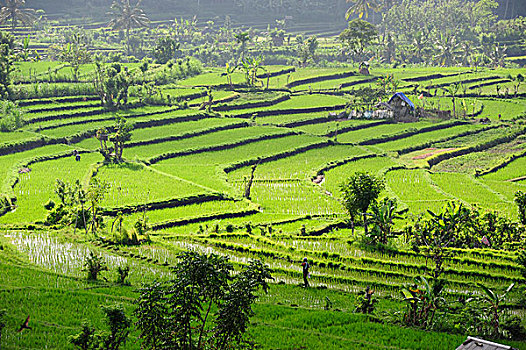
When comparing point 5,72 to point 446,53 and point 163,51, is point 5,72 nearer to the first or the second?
point 163,51

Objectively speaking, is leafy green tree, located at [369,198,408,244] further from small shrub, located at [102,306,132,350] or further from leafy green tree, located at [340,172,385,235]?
small shrub, located at [102,306,132,350]

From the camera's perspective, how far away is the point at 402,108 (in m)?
58.9

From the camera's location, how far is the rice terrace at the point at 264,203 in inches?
558

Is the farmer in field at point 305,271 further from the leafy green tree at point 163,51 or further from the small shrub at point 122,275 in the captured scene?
the leafy green tree at point 163,51

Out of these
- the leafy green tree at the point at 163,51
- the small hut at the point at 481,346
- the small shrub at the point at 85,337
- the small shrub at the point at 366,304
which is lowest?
the small shrub at the point at 366,304

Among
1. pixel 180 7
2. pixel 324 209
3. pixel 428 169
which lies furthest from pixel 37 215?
pixel 180 7

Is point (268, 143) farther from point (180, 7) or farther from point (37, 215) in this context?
point (180, 7)

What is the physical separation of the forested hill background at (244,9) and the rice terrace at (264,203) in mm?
33706

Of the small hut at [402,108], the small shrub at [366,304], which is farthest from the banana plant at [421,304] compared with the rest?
the small hut at [402,108]

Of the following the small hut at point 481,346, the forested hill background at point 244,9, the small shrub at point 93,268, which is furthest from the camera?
the forested hill background at point 244,9

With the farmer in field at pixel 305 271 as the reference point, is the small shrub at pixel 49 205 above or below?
below

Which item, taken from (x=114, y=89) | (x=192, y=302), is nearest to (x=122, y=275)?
(x=192, y=302)

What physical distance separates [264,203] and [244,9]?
372ft

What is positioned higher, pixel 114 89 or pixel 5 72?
pixel 5 72
